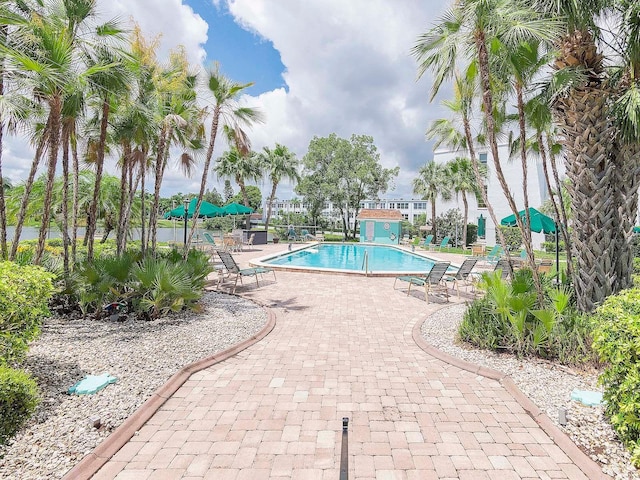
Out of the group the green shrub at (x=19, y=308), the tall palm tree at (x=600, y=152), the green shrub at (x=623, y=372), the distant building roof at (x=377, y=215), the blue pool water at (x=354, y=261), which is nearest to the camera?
the green shrub at (x=623, y=372)

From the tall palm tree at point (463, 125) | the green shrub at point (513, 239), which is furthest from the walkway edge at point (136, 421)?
the green shrub at point (513, 239)

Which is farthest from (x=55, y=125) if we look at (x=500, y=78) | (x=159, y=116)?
(x=500, y=78)

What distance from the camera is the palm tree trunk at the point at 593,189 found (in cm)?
520

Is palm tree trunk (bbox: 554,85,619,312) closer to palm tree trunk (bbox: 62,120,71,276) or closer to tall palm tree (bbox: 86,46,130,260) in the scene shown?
tall palm tree (bbox: 86,46,130,260)

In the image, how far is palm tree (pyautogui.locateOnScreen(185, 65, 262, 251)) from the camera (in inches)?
371

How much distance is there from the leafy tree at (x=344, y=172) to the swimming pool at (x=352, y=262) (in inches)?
222

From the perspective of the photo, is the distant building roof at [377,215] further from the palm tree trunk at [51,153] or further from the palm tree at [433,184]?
the palm tree trunk at [51,153]

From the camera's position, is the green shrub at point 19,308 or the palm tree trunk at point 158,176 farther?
the palm tree trunk at point 158,176

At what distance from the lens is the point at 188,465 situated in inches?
107

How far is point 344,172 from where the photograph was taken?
31.6m

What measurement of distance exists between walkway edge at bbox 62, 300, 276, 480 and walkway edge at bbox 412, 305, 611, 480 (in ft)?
9.85

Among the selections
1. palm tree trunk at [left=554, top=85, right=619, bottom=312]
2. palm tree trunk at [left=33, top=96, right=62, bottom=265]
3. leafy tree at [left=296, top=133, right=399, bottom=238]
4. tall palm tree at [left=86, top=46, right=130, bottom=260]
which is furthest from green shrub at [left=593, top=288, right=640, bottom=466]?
leafy tree at [left=296, top=133, right=399, bottom=238]

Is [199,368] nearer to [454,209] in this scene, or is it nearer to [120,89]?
[120,89]

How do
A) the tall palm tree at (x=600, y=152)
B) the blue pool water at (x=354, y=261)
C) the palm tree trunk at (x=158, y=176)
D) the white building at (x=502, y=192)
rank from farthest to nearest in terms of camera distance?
the white building at (x=502, y=192) → the blue pool water at (x=354, y=261) → the palm tree trunk at (x=158, y=176) → the tall palm tree at (x=600, y=152)
